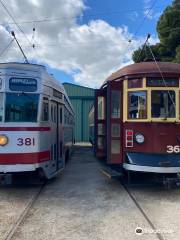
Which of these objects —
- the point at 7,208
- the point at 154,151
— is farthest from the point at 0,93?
the point at 154,151

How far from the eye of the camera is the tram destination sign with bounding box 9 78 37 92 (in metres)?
8.39

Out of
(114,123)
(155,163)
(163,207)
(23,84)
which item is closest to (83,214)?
(163,207)

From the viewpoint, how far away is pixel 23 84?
846cm

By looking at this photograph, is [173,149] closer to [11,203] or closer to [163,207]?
[163,207]

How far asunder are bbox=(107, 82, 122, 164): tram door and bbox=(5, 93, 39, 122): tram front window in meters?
1.86

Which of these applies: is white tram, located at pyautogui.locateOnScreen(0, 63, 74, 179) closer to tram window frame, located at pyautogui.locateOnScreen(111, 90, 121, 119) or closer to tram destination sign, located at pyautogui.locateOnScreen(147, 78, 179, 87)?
tram window frame, located at pyautogui.locateOnScreen(111, 90, 121, 119)

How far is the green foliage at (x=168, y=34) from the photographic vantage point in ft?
76.4

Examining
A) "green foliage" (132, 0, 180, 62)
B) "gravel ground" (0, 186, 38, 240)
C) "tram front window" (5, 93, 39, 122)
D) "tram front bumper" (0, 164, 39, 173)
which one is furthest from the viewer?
"green foliage" (132, 0, 180, 62)

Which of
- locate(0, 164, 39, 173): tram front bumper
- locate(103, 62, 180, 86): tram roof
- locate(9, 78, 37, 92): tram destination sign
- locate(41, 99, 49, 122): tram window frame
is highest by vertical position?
locate(103, 62, 180, 86): tram roof

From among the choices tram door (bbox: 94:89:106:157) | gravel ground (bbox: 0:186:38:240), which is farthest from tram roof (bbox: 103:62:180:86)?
gravel ground (bbox: 0:186:38:240)

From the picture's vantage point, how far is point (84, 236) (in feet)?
17.8

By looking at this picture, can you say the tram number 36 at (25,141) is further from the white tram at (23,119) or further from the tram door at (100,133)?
the tram door at (100,133)

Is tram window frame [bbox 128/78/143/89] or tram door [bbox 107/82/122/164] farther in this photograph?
tram door [bbox 107/82/122/164]

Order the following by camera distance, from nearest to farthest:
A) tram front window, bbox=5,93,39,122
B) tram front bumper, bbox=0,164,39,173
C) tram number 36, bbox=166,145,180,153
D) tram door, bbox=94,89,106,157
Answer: tram front bumper, bbox=0,164,39,173, tram front window, bbox=5,93,39,122, tram number 36, bbox=166,145,180,153, tram door, bbox=94,89,106,157
